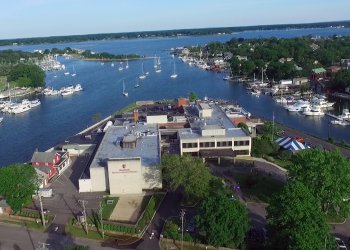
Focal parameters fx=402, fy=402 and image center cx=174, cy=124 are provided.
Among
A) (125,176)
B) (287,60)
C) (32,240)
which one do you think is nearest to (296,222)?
(125,176)

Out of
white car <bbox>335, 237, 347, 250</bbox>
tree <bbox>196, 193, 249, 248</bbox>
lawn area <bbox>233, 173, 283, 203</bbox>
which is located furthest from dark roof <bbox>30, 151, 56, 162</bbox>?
white car <bbox>335, 237, 347, 250</bbox>

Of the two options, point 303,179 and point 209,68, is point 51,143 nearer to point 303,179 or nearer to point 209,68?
point 303,179

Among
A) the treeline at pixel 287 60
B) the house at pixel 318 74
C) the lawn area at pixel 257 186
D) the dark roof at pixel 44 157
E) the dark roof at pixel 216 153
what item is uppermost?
the treeline at pixel 287 60

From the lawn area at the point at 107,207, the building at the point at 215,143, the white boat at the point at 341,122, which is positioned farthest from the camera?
the white boat at the point at 341,122

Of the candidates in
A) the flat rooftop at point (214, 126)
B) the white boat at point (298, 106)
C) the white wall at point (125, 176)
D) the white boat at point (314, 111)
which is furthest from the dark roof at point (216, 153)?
the white boat at point (298, 106)

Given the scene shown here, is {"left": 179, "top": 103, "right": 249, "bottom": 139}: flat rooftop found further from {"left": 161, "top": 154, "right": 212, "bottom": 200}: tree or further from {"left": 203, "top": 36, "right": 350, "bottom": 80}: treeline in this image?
{"left": 203, "top": 36, "right": 350, "bottom": 80}: treeline

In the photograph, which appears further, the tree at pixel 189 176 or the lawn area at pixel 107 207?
the lawn area at pixel 107 207

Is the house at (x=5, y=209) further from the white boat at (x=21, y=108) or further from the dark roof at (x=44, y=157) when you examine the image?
the white boat at (x=21, y=108)
